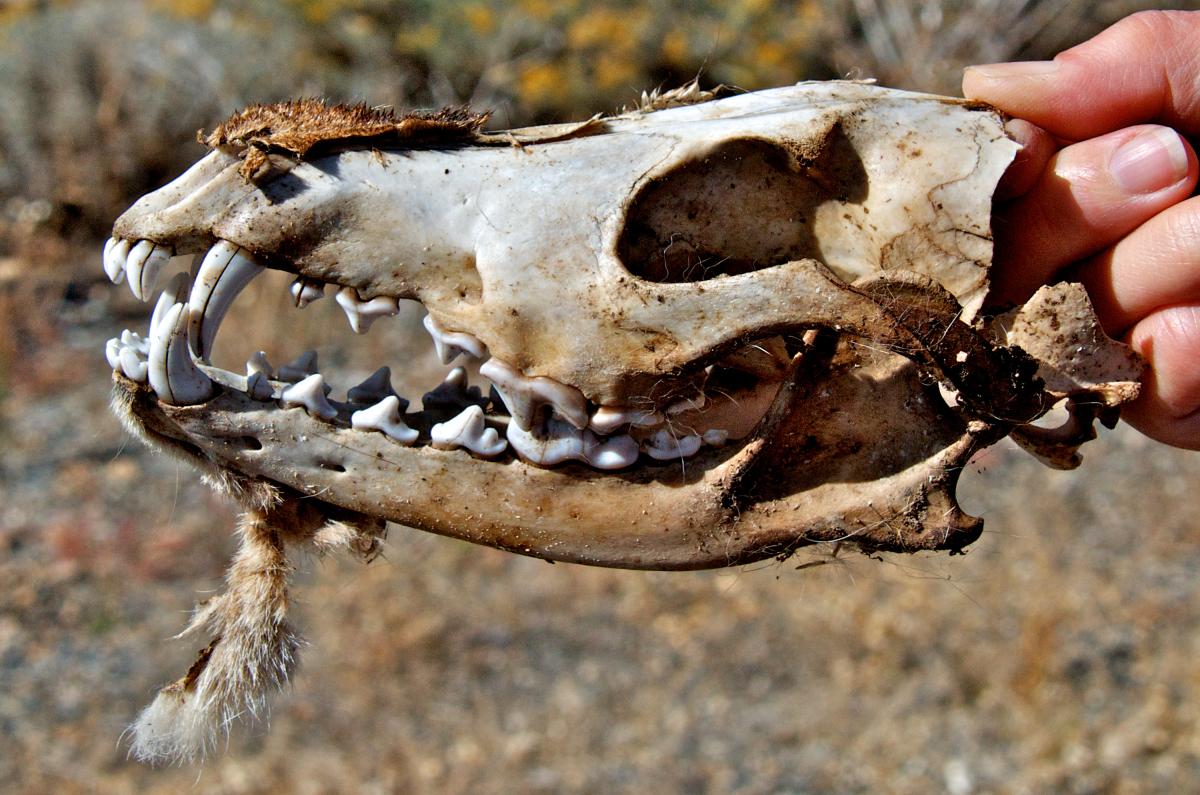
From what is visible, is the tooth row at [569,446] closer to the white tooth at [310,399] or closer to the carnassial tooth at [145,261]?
the white tooth at [310,399]

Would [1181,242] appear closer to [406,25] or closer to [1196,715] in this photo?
[1196,715]

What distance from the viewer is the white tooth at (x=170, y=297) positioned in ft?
5.03

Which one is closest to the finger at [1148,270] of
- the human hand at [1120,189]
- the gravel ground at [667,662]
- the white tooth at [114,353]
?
the human hand at [1120,189]

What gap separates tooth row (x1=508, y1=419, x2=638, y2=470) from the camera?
1551mm

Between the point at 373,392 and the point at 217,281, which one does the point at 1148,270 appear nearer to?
the point at 373,392

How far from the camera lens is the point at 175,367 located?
1.53 meters

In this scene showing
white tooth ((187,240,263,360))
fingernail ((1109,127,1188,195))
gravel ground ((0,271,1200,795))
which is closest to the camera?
white tooth ((187,240,263,360))

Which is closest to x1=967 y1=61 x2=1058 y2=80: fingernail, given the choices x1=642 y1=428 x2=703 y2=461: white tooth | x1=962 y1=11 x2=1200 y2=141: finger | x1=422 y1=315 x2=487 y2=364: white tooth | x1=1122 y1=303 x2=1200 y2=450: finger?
x1=962 y1=11 x2=1200 y2=141: finger

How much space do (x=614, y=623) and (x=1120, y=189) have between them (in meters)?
3.72

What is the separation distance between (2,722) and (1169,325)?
4.75m

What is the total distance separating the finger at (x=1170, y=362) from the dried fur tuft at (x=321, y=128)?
105 cm

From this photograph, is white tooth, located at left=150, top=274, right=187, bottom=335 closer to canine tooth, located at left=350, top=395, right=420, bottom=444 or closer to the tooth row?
canine tooth, located at left=350, top=395, right=420, bottom=444

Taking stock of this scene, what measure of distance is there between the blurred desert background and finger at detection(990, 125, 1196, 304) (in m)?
1.93

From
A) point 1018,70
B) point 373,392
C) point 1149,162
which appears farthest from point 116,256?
point 1149,162
